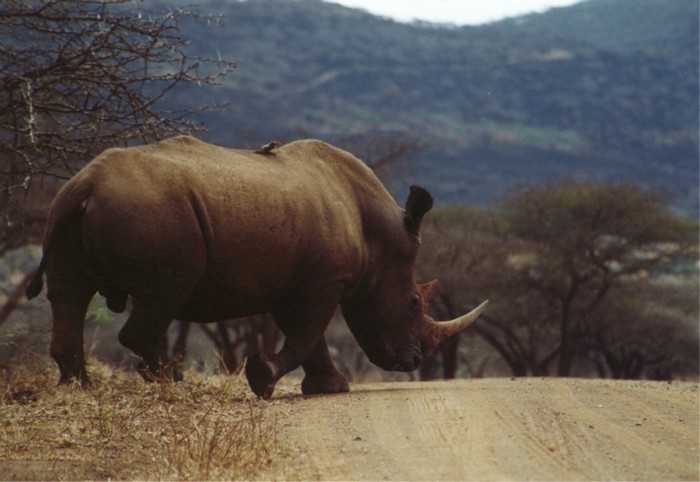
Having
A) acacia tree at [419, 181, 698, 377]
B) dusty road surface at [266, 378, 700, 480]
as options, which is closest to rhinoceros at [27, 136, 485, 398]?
dusty road surface at [266, 378, 700, 480]

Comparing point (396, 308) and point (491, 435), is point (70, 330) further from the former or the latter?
point (491, 435)

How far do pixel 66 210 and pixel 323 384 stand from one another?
292 cm

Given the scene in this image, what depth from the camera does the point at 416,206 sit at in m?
9.94

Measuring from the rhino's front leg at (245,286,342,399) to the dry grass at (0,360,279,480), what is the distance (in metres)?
0.22

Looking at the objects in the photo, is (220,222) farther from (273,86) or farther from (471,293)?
(273,86)

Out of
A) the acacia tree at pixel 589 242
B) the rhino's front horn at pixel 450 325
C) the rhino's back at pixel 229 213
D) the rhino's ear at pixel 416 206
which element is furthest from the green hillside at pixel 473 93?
the rhino's back at pixel 229 213

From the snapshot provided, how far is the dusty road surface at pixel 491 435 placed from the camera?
5918 millimetres

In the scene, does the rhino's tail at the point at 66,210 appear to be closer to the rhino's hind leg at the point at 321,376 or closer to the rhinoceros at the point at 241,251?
the rhinoceros at the point at 241,251

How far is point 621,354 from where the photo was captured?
Answer: 33.0 metres

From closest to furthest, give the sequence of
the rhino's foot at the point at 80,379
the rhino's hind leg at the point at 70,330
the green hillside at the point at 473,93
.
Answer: the rhino's hind leg at the point at 70,330 < the rhino's foot at the point at 80,379 < the green hillside at the point at 473,93

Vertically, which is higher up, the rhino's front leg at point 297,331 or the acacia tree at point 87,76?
the acacia tree at point 87,76

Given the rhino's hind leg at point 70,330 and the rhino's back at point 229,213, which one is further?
the rhino's hind leg at point 70,330

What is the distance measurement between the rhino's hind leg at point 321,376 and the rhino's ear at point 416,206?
1.29 meters

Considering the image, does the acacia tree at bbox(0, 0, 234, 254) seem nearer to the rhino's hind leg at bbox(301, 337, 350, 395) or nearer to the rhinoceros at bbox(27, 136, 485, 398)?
the rhinoceros at bbox(27, 136, 485, 398)
